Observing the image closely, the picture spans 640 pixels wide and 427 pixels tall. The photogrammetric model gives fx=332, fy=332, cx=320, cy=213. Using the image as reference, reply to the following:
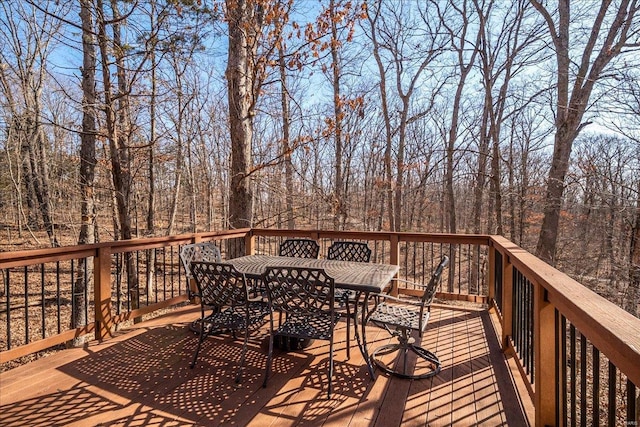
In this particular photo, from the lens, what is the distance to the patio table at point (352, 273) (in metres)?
2.46

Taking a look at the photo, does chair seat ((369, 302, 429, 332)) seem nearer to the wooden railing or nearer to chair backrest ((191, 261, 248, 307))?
the wooden railing

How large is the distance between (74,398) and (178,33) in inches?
173

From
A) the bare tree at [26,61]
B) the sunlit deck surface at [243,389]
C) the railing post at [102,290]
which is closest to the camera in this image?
the sunlit deck surface at [243,389]

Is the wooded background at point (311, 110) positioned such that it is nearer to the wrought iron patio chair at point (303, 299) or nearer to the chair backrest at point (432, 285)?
the wrought iron patio chair at point (303, 299)

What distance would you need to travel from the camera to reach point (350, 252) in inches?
157

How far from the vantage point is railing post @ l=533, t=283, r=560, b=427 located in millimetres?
1735

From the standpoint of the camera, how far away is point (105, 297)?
3025 mm

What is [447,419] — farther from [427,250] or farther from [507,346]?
[427,250]

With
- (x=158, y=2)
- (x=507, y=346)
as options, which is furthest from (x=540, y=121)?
(x=158, y=2)

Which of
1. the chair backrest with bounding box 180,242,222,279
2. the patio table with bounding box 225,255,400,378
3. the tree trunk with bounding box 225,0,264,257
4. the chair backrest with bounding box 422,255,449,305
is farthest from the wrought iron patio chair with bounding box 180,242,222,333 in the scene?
the chair backrest with bounding box 422,255,449,305

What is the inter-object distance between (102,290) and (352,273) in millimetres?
2260

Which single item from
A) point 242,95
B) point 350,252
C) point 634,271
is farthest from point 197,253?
point 634,271

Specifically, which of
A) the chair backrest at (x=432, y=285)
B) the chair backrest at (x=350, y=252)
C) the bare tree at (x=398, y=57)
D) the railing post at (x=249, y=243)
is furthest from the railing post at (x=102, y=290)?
the bare tree at (x=398, y=57)

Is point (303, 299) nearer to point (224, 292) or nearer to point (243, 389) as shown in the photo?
point (224, 292)
